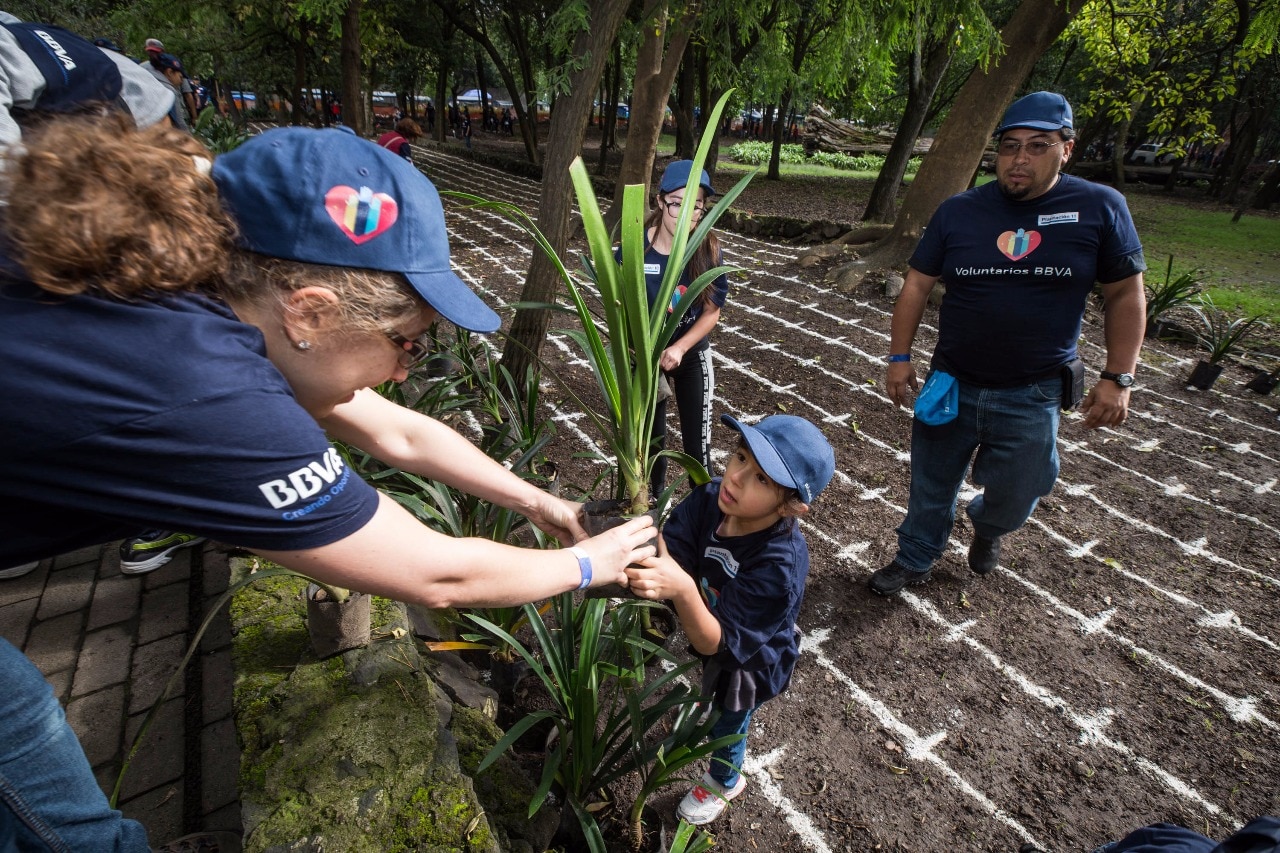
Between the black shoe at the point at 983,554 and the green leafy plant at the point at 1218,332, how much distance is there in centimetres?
369

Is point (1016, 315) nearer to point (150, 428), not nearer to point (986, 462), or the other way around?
point (986, 462)

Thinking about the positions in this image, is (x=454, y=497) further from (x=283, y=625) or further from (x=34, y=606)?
(x=34, y=606)

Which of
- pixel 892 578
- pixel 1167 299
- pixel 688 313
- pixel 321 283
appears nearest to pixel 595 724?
pixel 321 283

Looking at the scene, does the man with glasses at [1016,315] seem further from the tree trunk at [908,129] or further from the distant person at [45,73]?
the tree trunk at [908,129]

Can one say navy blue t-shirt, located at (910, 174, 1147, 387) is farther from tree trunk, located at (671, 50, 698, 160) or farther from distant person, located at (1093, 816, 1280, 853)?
tree trunk, located at (671, 50, 698, 160)

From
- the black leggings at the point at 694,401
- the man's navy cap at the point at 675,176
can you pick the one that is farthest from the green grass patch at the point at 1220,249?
the man's navy cap at the point at 675,176

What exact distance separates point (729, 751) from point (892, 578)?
125 cm

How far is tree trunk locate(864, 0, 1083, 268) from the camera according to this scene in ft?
18.7

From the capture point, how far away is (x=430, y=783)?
1.40 meters

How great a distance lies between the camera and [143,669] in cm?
226

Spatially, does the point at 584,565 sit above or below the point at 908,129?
below

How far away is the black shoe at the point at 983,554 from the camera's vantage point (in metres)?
2.83

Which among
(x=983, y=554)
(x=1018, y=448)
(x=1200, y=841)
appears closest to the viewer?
(x=1200, y=841)

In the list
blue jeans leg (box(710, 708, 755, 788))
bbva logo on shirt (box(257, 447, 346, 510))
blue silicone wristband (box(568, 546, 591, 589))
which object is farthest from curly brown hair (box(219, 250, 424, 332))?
blue jeans leg (box(710, 708, 755, 788))
